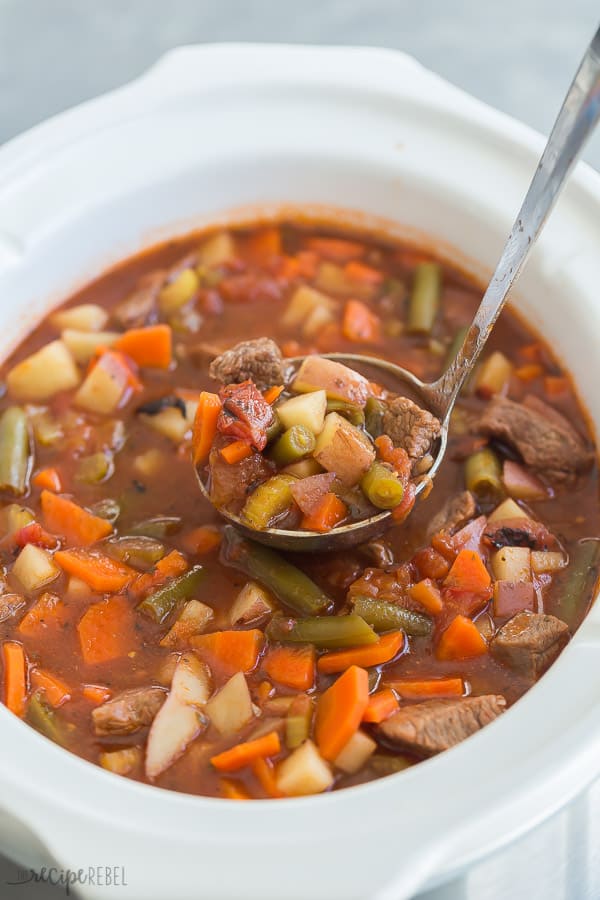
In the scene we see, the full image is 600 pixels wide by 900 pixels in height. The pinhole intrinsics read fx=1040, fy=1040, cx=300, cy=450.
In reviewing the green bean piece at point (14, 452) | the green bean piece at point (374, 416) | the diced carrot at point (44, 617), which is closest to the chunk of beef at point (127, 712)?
the diced carrot at point (44, 617)

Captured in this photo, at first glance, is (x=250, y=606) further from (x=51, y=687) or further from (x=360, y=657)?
(x=51, y=687)

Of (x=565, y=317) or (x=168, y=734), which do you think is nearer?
(x=168, y=734)

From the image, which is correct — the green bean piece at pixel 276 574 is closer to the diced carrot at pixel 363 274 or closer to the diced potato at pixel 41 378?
the diced potato at pixel 41 378

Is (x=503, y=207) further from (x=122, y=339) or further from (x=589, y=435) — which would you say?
(x=122, y=339)

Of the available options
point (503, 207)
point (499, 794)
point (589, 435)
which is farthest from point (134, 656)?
point (503, 207)

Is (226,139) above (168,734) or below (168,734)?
above
